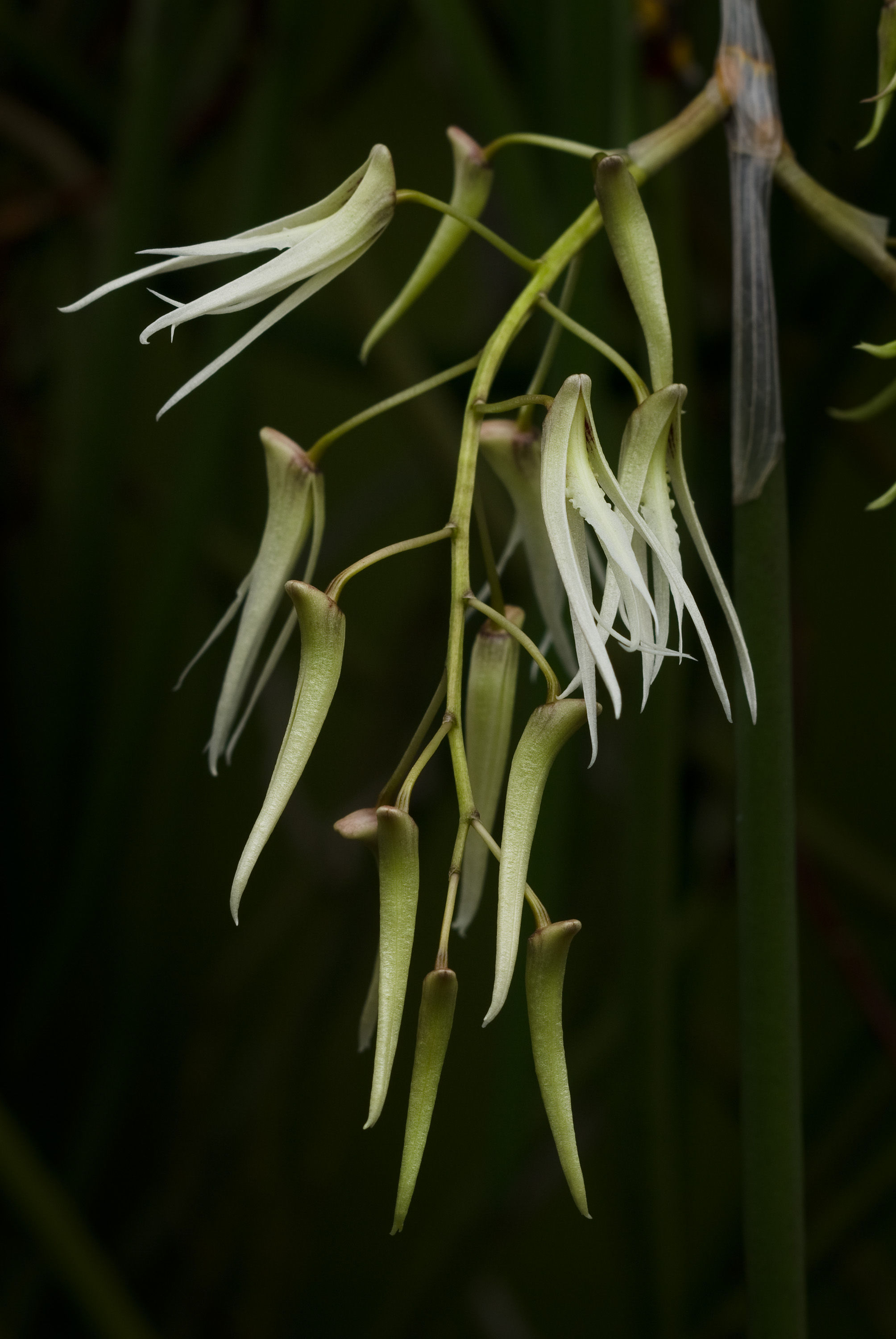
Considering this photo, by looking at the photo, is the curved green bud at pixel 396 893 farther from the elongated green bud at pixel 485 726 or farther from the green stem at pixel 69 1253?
the green stem at pixel 69 1253

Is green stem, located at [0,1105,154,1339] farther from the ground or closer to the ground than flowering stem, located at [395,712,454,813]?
closer to the ground

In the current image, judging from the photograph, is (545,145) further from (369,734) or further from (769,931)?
(369,734)

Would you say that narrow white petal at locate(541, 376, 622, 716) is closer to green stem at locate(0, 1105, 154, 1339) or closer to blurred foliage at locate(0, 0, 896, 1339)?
blurred foliage at locate(0, 0, 896, 1339)

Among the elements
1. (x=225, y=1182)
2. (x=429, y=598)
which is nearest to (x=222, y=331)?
(x=429, y=598)

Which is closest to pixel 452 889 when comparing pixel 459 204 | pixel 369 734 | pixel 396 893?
pixel 396 893

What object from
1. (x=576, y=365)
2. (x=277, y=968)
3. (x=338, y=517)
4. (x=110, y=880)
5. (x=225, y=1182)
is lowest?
(x=225, y=1182)

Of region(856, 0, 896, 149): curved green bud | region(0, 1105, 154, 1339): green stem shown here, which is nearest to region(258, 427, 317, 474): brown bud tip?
region(856, 0, 896, 149): curved green bud

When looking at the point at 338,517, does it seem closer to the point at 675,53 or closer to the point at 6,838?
the point at 6,838
